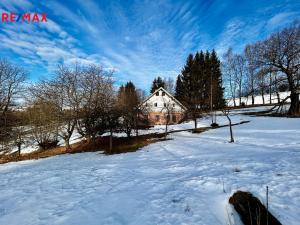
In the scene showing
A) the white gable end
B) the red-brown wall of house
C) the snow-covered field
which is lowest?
the snow-covered field

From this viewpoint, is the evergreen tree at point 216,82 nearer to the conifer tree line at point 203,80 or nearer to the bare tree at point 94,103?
the conifer tree line at point 203,80

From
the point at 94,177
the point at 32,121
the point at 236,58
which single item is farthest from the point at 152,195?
the point at 236,58

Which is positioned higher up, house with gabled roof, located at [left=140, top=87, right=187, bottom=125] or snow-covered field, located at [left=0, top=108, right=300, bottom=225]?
house with gabled roof, located at [left=140, top=87, right=187, bottom=125]

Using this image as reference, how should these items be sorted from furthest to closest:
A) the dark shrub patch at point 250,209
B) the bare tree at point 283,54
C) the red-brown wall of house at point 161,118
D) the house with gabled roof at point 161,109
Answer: the red-brown wall of house at point 161,118 < the house with gabled roof at point 161,109 < the bare tree at point 283,54 < the dark shrub patch at point 250,209

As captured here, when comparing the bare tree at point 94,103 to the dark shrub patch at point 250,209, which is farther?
the bare tree at point 94,103

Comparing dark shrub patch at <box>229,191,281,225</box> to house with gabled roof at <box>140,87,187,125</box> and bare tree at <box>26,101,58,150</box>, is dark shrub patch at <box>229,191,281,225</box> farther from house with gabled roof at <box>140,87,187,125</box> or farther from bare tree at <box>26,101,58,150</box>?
house with gabled roof at <box>140,87,187,125</box>

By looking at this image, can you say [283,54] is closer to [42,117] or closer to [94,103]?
[94,103]

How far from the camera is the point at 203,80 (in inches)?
1984

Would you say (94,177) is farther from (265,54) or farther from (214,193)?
(265,54)

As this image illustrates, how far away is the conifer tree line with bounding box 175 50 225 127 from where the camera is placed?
4906 centimetres

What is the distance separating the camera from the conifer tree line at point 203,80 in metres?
49.1

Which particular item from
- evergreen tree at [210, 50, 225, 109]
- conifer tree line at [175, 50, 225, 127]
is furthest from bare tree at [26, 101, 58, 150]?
evergreen tree at [210, 50, 225, 109]

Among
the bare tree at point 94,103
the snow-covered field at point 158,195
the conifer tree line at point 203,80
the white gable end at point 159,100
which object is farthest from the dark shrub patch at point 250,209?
the white gable end at point 159,100

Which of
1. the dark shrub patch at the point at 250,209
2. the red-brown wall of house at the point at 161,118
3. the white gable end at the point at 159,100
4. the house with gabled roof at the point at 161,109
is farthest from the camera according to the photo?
the white gable end at the point at 159,100
